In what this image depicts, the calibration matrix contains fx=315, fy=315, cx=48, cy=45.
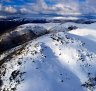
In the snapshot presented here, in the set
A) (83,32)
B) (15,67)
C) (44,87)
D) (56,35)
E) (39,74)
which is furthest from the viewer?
(83,32)

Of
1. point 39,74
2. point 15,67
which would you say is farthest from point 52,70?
point 15,67

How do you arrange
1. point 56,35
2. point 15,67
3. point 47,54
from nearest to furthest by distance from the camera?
1. point 15,67
2. point 47,54
3. point 56,35

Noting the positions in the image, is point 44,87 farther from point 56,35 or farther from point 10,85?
point 56,35

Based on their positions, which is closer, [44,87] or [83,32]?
[44,87]

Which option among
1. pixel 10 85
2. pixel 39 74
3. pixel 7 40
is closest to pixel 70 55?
pixel 39 74

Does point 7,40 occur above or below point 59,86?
below

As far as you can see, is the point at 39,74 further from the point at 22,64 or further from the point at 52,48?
the point at 52,48

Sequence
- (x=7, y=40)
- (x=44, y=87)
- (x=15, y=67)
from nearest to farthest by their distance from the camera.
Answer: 1. (x=44, y=87)
2. (x=15, y=67)
3. (x=7, y=40)
